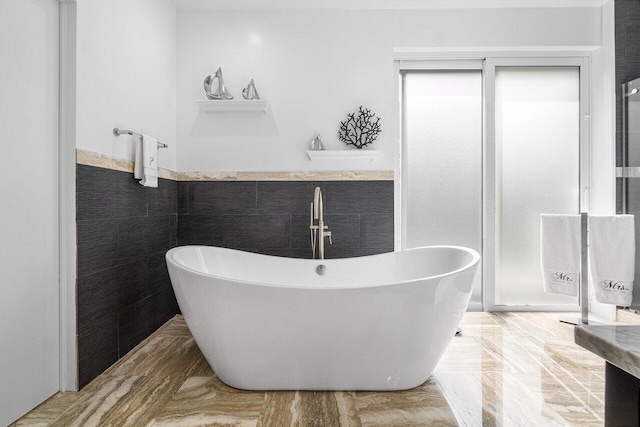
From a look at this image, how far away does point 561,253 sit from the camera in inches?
119

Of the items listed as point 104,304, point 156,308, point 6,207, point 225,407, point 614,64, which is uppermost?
point 614,64

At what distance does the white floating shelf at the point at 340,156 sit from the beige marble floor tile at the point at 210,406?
1.79 m

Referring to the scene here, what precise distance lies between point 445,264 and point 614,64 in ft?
7.05

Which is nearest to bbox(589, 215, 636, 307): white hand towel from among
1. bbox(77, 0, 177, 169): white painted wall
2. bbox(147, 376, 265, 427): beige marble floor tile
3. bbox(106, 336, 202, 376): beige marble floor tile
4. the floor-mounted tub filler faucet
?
the floor-mounted tub filler faucet

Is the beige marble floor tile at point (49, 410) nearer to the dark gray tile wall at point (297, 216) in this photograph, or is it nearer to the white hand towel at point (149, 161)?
the white hand towel at point (149, 161)

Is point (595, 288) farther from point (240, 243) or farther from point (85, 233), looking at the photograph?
point (85, 233)

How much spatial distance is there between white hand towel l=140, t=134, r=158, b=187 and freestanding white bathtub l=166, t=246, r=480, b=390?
2.51 ft

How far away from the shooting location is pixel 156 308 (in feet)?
9.64

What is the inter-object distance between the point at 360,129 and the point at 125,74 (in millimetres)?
1725

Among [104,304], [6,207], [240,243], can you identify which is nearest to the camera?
[6,207]

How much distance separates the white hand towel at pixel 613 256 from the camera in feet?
9.25

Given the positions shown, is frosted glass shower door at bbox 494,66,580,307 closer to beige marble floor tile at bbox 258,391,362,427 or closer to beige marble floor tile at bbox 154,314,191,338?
beige marble floor tile at bbox 258,391,362,427

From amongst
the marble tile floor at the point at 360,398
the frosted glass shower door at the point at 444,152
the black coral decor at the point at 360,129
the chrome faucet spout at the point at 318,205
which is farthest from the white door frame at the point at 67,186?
the frosted glass shower door at the point at 444,152

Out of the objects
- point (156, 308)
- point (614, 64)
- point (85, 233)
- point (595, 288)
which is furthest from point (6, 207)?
point (614, 64)
